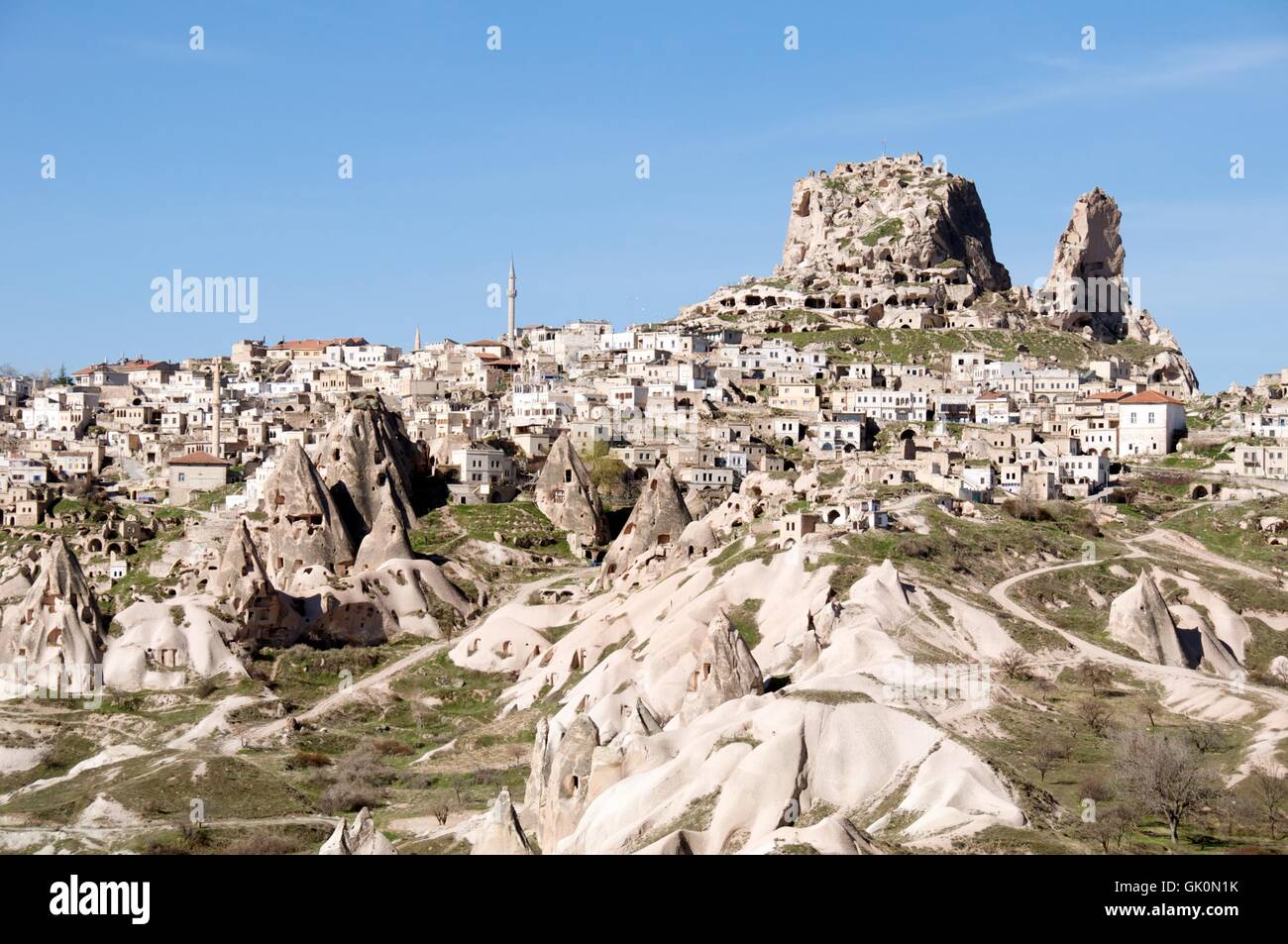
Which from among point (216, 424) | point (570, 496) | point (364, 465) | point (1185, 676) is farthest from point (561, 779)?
point (216, 424)

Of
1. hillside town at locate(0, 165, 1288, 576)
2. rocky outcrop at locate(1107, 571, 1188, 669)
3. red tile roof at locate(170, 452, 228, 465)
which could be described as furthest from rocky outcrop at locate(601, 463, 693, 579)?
red tile roof at locate(170, 452, 228, 465)

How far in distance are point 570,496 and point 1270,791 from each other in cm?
5958

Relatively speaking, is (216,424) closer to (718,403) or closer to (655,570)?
(718,403)

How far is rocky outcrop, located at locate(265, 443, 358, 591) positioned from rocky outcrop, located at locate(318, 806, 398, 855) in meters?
53.2

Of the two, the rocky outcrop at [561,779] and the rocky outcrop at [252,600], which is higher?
the rocky outcrop at [252,600]

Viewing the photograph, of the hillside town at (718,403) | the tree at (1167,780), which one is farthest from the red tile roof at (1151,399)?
the tree at (1167,780)

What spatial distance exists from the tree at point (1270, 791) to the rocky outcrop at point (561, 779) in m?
19.7

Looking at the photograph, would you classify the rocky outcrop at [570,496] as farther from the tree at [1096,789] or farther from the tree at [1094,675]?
the tree at [1096,789]

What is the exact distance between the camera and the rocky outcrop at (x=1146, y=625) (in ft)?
242

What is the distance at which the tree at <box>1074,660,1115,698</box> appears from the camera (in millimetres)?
68250

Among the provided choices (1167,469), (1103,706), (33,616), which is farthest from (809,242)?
(1103,706)
